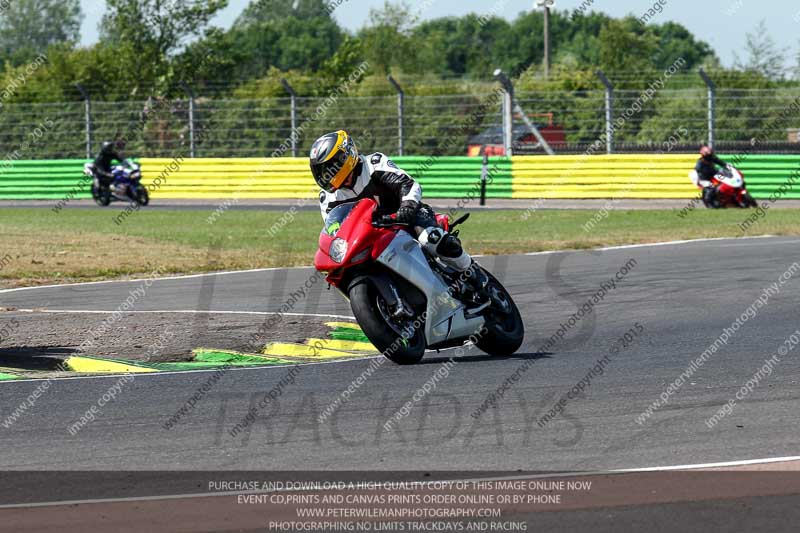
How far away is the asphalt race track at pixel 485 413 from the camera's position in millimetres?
6094

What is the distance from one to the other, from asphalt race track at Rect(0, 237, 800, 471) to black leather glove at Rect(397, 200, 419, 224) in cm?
102

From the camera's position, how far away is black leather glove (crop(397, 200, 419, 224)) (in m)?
8.88

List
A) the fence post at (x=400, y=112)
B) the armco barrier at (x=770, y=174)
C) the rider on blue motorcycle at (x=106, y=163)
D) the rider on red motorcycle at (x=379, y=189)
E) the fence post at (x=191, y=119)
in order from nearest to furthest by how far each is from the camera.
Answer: the rider on red motorcycle at (x=379, y=189) < the armco barrier at (x=770, y=174) < the fence post at (x=400, y=112) < the rider on blue motorcycle at (x=106, y=163) < the fence post at (x=191, y=119)

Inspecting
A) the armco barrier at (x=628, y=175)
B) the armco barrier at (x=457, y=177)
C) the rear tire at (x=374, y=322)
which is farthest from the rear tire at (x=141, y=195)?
the rear tire at (x=374, y=322)

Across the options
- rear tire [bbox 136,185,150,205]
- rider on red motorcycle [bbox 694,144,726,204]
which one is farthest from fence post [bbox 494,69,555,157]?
rear tire [bbox 136,185,150,205]

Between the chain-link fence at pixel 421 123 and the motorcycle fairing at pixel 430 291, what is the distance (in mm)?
19738

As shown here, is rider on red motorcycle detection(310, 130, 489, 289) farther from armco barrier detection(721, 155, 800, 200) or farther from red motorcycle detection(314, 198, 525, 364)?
armco barrier detection(721, 155, 800, 200)

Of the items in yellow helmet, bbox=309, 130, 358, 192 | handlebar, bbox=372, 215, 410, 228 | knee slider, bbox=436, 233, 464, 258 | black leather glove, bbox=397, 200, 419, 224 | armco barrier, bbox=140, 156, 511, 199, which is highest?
yellow helmet, bbox=309, 130, 358, 192

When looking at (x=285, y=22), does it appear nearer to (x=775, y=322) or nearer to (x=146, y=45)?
(x=146, y=45)

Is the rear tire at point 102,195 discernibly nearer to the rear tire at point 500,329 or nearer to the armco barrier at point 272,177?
the armco barrier at point 272,177

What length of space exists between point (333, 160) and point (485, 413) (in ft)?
8.93

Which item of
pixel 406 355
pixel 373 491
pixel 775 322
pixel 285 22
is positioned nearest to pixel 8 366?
pixel 406 355

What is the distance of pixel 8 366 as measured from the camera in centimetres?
940

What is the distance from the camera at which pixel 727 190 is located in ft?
86.0
